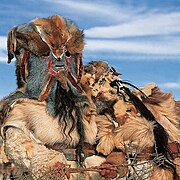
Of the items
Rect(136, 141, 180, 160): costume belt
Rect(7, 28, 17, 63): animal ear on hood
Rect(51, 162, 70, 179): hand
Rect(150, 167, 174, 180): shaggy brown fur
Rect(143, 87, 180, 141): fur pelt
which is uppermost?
Rect(7, 28, 17, 63): animal ear on hood

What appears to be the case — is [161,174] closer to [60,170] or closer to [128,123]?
[128,123]

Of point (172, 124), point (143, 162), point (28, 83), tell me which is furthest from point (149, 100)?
point (28, 83)

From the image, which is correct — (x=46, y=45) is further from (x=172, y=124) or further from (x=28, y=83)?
(x=172, y=124)

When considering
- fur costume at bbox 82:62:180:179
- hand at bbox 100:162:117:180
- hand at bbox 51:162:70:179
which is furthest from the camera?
fur costume at bbox 82:62:180:179

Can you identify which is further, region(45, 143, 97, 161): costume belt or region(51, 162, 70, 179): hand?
region(45, 143, 97, 161): costume belt

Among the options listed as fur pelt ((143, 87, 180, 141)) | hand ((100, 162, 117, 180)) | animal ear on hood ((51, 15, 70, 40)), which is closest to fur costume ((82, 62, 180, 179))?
fur pelt ((143, 87, 180, 141))

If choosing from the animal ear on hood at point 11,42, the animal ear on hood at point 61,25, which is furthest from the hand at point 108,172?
the animal ear on hood at point 11,42

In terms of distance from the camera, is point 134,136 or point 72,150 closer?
point 72,150

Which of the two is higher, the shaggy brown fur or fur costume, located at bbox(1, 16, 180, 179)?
fur costume, located at bbox(1, 16, 180, 179)

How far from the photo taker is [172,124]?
4734 millimetres

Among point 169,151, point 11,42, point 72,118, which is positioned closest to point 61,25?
point 11,42

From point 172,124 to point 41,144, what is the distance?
1.11 meters

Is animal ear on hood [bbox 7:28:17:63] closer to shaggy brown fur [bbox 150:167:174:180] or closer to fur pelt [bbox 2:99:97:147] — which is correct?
fur pelt [bbox 2:99:97:147]

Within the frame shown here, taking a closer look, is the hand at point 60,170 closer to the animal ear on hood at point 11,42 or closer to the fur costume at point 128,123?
the fur costume at point 128,123
